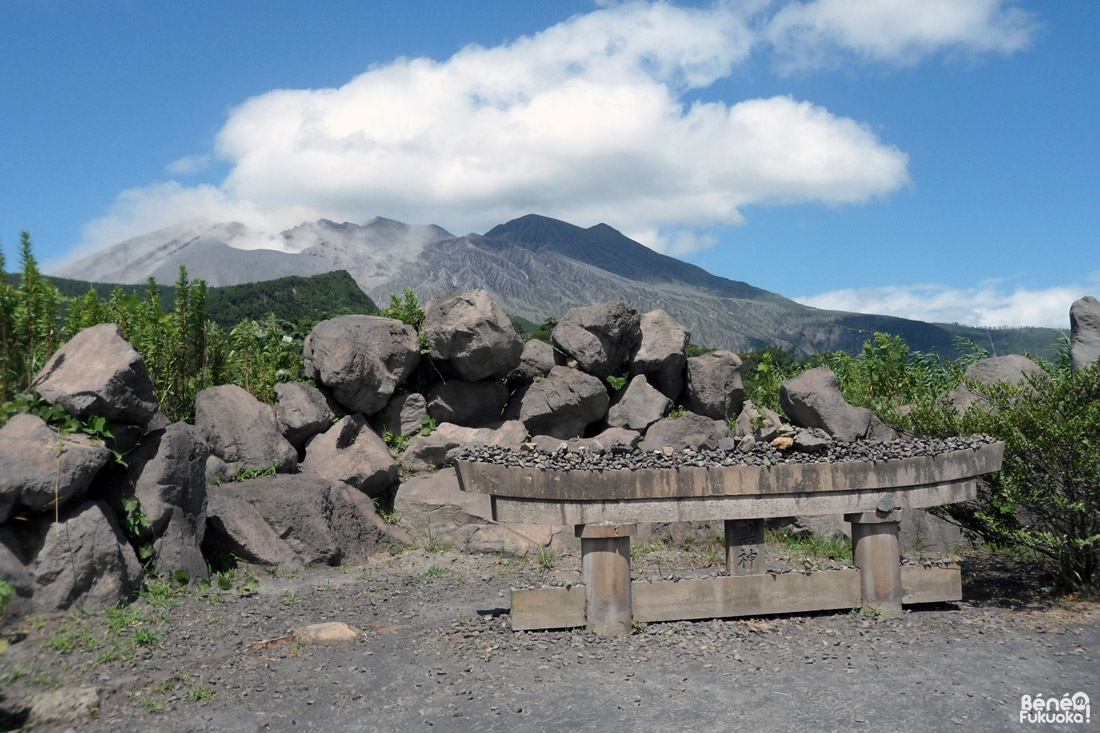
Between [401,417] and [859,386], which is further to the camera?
[859,386]

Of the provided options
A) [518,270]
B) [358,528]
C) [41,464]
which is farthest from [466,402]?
[518,270]

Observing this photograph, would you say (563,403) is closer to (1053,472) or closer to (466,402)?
(466,402)

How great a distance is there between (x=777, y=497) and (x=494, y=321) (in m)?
5.93

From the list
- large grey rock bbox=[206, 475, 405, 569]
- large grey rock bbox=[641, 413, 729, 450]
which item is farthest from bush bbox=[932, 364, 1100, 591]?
large grey rock bbox=[206, 475, 405, 569]

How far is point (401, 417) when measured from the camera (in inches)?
482

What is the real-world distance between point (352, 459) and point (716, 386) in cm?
542

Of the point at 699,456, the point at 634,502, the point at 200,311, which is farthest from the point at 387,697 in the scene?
the point at 200,311

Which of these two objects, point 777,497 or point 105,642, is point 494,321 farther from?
point 105,642

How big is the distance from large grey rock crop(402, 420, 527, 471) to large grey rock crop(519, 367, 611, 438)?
14.4 inches

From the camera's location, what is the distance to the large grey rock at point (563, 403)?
1222 cm

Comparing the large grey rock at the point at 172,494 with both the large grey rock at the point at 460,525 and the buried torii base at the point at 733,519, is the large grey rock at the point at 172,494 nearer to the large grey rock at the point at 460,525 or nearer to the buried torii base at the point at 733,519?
the large grey rock at the point at 460,525

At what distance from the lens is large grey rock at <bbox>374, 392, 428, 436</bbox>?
12.2 meters

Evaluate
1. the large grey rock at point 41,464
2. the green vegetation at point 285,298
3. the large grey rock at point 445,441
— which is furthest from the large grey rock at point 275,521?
the green vegetation at point 285,298

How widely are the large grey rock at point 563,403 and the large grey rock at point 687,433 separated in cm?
97
